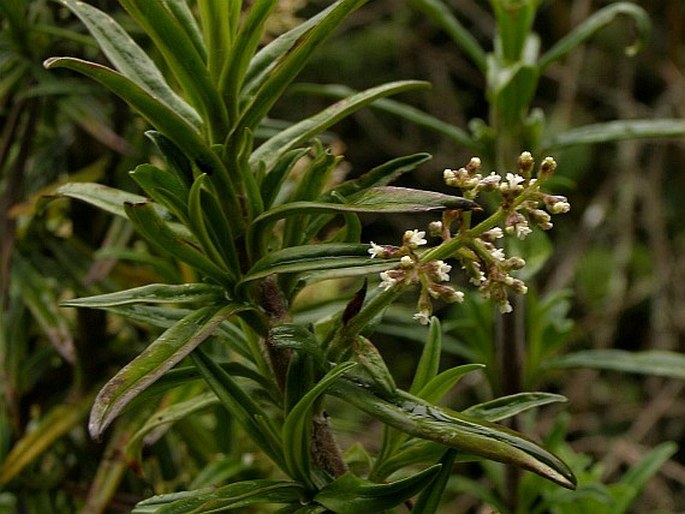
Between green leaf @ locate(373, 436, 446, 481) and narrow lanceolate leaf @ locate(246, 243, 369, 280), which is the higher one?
narrow lanceolate leaf @ locate(246, 243, 369, 280)

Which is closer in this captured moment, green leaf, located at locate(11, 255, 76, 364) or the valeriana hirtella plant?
the valeriana hirtella plant

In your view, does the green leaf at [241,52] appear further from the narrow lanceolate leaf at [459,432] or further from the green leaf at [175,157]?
the narrow lanceolate leaf at [459,432]

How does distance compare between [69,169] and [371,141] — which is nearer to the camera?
[69,169]

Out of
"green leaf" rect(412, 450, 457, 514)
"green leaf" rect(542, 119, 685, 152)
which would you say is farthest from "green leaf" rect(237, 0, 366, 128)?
"green leaf" rect(542, 119, 685, 152)

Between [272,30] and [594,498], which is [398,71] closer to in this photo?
[272,30]

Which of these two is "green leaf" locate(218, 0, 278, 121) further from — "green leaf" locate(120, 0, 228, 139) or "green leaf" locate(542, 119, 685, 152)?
"green leaf" locate(542, 119, 685, 152)

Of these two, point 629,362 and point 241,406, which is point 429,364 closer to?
point 241,406

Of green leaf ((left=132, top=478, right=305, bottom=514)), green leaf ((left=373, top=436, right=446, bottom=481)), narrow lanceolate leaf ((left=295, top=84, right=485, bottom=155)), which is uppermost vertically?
narrow lanceolate leaf ((left=295, top=84, right=485, bottom=155))

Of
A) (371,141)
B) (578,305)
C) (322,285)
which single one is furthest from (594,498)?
(371,141)
